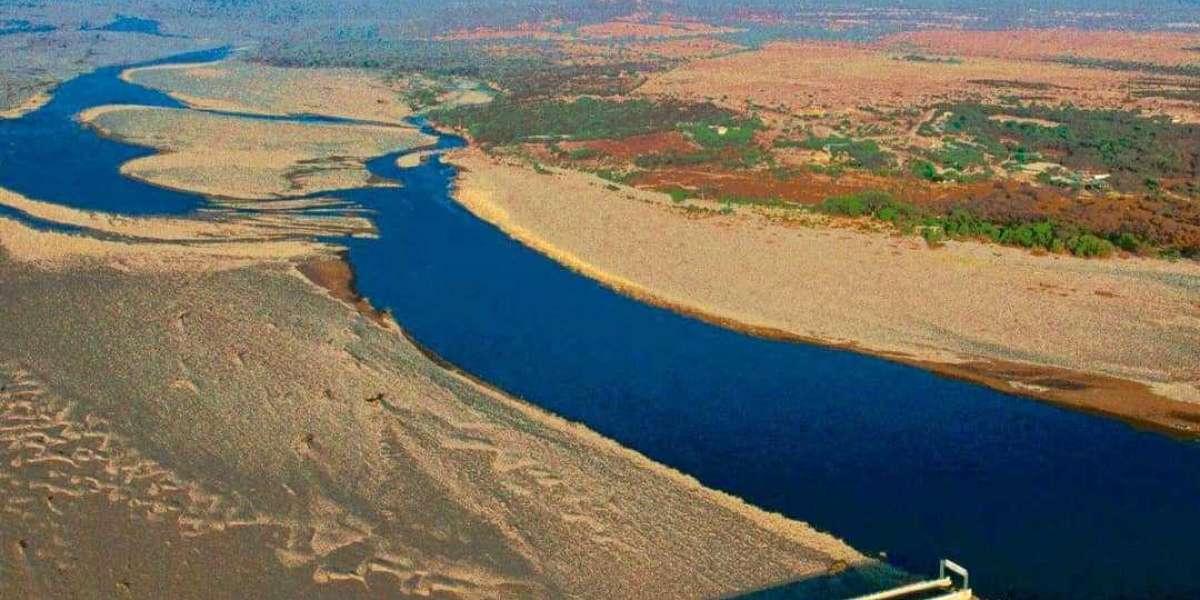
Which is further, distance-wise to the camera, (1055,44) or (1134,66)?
(1055,44)

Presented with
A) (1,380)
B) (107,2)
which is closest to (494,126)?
(1,380)

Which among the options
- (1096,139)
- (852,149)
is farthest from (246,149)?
(1096,139)

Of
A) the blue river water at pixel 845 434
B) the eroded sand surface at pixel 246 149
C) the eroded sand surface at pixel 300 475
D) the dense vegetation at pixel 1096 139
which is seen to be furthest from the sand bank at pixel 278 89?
the eroded sand surface at pixel 300 475

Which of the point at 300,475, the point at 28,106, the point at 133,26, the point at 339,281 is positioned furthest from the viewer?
the point at 133,26

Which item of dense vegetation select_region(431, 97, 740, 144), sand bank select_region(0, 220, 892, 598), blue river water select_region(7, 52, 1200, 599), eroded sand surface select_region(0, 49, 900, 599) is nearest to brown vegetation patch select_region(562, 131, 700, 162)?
dense vegetation select_region(431, 97, 740, 144)

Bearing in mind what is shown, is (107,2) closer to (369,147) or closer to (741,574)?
(369,147)

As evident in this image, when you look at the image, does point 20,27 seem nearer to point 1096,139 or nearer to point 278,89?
point 278,89
